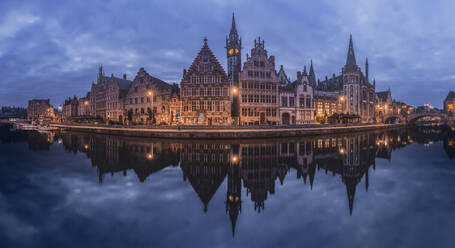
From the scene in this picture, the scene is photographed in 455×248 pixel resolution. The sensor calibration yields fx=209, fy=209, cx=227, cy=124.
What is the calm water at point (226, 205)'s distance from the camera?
6.05 m

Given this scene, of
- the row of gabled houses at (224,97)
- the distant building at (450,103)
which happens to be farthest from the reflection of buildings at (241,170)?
the distant building at (450,103)

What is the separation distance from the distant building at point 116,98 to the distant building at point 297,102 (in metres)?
45.5

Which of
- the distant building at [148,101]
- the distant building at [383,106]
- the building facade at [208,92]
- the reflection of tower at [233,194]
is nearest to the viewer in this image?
the reflection of tower at [233,194]

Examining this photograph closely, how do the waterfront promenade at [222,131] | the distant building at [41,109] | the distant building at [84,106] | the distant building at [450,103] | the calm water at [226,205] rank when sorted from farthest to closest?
the distant building at [41,109]
the distant building at [450,103]
the distant building at [84,106]
the waterfront promenade at [222,131]
the calm water at [226,205]

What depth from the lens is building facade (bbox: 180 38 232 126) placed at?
44.7 meters

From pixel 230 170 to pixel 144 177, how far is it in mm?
5238

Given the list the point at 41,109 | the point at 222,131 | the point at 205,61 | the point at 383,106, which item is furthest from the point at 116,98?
the point at 383,106

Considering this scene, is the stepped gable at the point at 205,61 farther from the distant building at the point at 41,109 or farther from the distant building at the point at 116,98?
the distant building at the point at 41,109

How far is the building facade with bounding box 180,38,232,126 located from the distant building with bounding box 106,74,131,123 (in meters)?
28.4

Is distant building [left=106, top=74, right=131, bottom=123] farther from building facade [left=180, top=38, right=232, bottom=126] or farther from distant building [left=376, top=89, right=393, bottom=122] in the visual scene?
distant building [left=376, top=89, right=393, bottom=122]

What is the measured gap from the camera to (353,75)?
73062mm

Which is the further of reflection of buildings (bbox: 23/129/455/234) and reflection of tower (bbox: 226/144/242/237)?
reflection of buildings (bbox: 23/129/455/234)

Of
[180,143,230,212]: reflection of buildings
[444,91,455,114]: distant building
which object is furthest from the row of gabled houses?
[444,91,455,114]: distant building

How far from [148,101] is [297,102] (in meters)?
38.4
